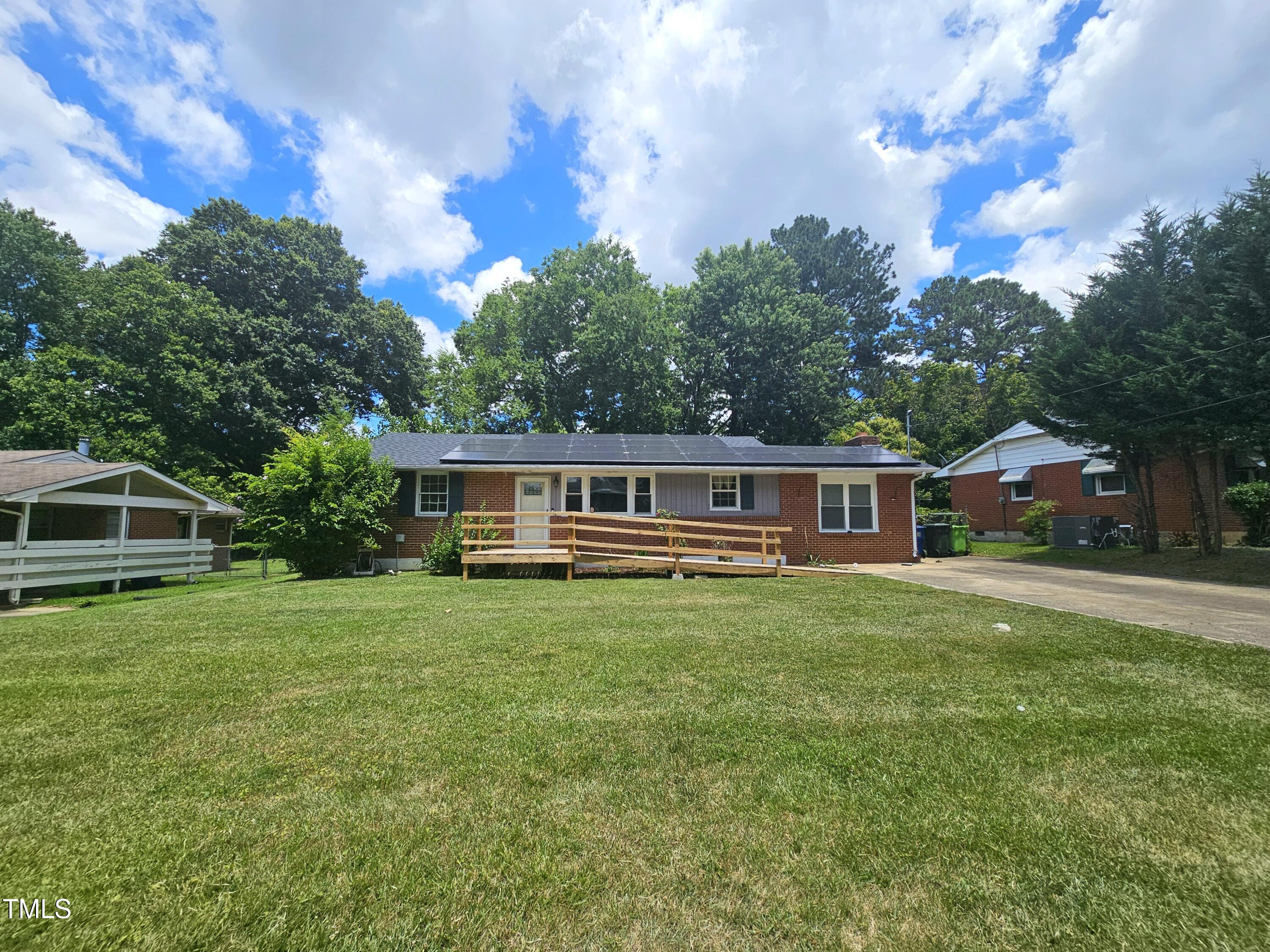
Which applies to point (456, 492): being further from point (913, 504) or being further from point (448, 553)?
point (913, 504)

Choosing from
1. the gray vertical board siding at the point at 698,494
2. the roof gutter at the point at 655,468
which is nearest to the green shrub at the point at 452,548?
the roof gutter at the point at 655,468

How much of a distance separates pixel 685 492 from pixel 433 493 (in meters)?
7.20

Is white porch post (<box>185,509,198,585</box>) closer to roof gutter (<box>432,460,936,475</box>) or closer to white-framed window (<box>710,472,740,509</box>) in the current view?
roof gutter (<box>432,460,936,475</box>)

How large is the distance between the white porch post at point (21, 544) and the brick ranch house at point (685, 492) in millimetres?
6663

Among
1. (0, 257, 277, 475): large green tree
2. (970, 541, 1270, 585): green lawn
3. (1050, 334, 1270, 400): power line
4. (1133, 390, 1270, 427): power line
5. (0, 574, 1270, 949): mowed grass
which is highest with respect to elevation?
(0, 257, 277, 475): large green tree

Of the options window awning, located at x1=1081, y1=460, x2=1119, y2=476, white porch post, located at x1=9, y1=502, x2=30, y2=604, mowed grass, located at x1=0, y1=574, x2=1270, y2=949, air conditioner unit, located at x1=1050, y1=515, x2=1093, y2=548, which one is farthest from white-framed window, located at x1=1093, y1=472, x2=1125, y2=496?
white porch post, located at x1=9, y1=502, x2=30, y2=604

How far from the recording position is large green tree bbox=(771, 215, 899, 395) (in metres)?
39.8

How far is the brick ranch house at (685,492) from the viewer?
15250 millimetres

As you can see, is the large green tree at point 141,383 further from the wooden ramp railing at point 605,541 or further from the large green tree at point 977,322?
the large green tree at point 977,322

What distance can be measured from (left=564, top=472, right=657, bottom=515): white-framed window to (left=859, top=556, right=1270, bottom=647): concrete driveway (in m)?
6.25

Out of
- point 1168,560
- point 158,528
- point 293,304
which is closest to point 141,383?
point 293,304

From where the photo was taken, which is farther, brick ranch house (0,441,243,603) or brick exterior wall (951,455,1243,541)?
brick exterior wall (951,455,1243,541)

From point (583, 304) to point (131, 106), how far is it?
68.0 ft

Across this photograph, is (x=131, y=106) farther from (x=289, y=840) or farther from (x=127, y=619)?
(x=289, y=840)
